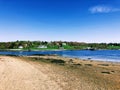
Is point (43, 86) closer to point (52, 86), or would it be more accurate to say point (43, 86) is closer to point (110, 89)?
point (52, 86)

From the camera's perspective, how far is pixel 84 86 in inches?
713

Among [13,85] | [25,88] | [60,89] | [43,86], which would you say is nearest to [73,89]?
[60,89]

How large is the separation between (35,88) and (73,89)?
3.10 meters

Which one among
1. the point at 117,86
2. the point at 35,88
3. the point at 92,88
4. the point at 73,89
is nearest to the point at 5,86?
the point at 35,88

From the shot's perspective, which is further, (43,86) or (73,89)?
(43,86)

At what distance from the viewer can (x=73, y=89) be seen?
16.9 m

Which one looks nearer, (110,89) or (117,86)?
(110,89)

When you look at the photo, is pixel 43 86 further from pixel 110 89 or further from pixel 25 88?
Result: pixel 110 89

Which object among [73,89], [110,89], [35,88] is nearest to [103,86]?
[110,89]

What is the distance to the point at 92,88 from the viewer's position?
57.1 ft

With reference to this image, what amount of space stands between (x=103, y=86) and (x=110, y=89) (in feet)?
3.90

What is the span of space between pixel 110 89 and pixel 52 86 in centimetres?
482

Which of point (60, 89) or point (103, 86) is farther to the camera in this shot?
point (103, 86)

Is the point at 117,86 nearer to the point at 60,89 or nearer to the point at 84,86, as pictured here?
the point at 84,86
